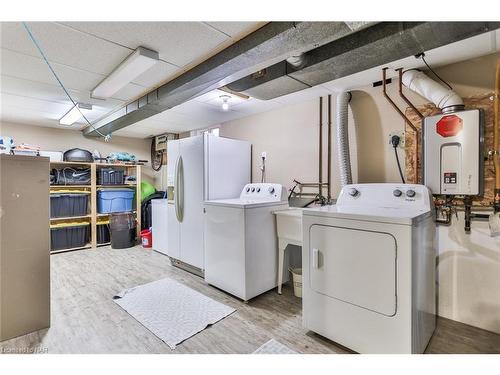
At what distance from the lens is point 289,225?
2.61 meters

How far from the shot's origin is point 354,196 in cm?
238

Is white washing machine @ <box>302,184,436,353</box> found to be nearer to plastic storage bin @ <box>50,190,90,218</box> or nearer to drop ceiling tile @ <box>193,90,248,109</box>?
drop ceiling tile @ <box>193,90,248,109</box>

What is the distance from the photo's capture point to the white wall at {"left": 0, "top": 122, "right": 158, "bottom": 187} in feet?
14.2

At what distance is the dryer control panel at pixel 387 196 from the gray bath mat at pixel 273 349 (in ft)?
4.29

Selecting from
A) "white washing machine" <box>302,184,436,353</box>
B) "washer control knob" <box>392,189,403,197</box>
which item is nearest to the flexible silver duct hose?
"washer control knob" <box>392,189,403,197</box>

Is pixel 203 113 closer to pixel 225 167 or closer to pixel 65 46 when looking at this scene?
pixel 225 167

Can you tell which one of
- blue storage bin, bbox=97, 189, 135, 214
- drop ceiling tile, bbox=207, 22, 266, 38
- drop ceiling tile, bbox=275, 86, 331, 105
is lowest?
blue storage bin, bbox=97, 189, 135, 214

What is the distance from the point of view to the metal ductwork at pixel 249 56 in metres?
1.46

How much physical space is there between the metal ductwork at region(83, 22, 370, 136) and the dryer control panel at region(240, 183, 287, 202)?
1.31 metres

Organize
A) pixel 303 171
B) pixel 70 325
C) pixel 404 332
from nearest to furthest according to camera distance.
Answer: pixel 404 332 < pixel 70 325 < pixel 303 171

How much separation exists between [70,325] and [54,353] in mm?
374

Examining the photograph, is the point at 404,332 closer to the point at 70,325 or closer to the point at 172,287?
the point at 172,287

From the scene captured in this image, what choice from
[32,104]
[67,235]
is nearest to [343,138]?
[32,104]
